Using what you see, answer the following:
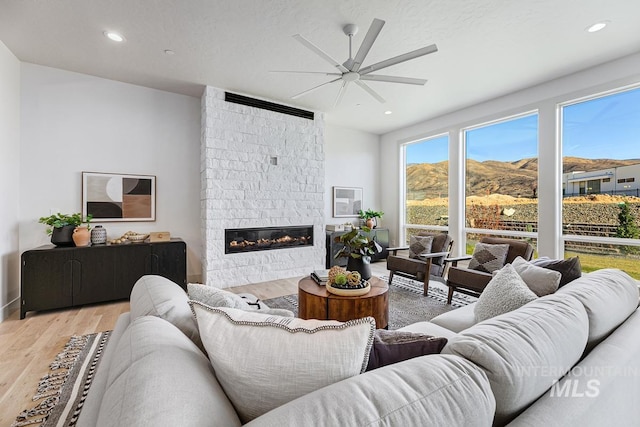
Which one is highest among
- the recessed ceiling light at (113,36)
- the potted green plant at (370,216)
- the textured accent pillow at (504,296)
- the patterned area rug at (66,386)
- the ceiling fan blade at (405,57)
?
the recessed ceiling light at (113,36)

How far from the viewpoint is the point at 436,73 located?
3.59 m

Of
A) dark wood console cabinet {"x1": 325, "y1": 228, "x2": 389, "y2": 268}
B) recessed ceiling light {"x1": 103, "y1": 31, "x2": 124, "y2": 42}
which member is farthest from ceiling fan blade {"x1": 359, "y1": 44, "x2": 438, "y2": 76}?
dark wood console cabinet {"x1": 325, "y1": 228, "x2": 389, "y2": 268}

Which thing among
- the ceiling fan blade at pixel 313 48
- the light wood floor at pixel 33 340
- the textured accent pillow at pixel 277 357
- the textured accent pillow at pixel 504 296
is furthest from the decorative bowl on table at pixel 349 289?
the ceiling fan blade at pixel 313 48

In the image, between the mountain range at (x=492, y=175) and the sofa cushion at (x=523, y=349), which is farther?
the mountain range at (x=492, y=175)

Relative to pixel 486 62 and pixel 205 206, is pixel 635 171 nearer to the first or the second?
pixel 486 62

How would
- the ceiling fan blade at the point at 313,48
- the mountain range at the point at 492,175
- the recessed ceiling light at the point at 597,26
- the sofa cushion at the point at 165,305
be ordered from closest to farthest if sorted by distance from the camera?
the sofa cushion at the point at 165,305 → the ceiling fan blade at the point at 313,48 → the recessed ceiling light at the point at 597,26 → the mountain range at the point at 492,175

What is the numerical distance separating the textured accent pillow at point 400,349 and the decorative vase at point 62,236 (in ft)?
12.9

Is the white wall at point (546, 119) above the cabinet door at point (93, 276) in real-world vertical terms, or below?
above

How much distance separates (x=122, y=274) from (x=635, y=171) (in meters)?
6.24

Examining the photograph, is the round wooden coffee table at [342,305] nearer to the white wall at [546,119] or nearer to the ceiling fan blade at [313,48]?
the ceiling fan blade at [313,48]

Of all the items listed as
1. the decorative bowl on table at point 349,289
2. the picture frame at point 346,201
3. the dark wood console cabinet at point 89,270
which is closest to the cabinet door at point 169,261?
the dark wood console cabinet at point 89,270

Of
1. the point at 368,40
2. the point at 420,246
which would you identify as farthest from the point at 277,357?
the point at 420,246

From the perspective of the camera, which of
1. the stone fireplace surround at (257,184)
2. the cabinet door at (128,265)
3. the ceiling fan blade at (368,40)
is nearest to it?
the ceiling fan blade at (368,40)

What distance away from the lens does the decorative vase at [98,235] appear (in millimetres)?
3467
